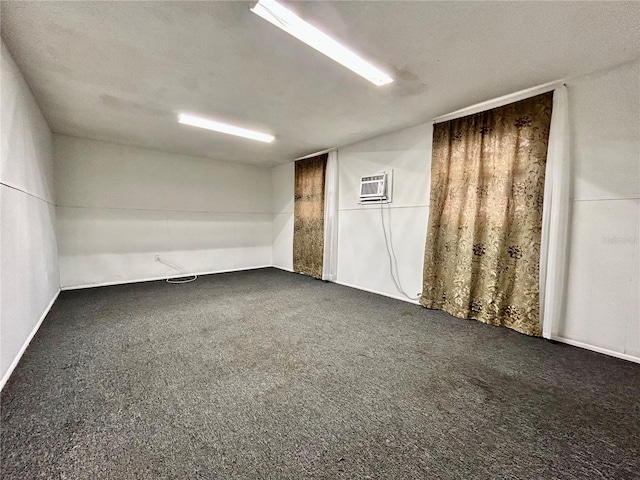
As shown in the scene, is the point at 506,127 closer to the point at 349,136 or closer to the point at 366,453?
the point at 349,136

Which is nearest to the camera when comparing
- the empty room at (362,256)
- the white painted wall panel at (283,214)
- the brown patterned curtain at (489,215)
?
the empty room at (362,256)

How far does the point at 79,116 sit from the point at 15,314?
102 inches

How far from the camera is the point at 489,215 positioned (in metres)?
2.91

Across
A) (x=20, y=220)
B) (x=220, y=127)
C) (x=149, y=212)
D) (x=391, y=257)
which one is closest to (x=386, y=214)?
(x=391, y=257)

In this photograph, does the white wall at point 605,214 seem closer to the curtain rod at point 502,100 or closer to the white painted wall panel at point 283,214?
the curtain rod at point 502,100

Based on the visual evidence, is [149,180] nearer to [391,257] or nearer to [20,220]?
[20,220]

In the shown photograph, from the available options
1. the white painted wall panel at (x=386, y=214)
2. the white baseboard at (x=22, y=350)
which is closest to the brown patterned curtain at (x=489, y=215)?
the white painted wall panel at (x=386, y=214)

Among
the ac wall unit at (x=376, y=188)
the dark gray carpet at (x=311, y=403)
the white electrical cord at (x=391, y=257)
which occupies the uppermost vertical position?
the ac wall unit at (x=376, y=188)

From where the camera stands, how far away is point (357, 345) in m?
2.43

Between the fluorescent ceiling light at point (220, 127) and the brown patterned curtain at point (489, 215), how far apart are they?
2.53 meters

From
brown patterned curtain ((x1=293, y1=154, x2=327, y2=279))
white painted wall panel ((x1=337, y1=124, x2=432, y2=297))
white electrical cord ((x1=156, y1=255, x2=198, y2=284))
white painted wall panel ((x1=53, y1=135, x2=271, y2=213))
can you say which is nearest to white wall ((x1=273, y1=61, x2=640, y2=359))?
white painted wall panel ((x1=337, y1=124, x2=432, y2=297))

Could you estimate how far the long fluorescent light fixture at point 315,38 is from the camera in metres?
1.62

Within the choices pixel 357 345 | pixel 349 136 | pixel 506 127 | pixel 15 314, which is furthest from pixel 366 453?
pixel 349 136

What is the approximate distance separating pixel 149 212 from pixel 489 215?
5454 millimetres
